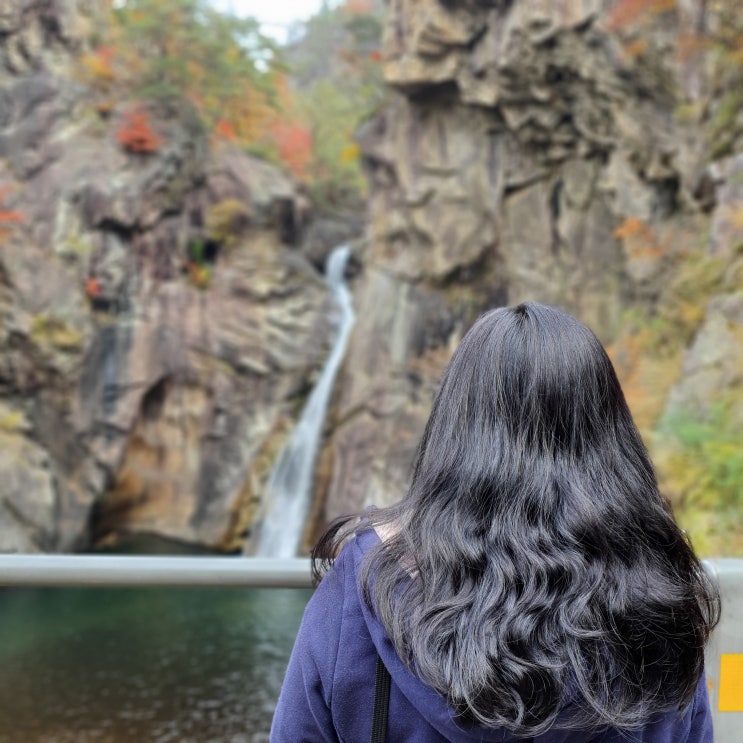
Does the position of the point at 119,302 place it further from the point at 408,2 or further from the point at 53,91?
the point at 408,2

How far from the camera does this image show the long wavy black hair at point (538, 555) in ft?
3.51

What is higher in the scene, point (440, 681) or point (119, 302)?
point (440, 681)

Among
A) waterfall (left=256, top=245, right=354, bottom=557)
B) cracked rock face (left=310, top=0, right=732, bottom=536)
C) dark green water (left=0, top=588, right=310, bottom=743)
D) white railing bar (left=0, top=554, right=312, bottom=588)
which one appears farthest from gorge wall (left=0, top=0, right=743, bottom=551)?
white railing bar (left=0, top=554, right=312, bottom=588)

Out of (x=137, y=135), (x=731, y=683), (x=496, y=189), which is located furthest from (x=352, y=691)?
(x=137, y=135)

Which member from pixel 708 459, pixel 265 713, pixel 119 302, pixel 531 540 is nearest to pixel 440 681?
pixel 531 540

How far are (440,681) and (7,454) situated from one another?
14.3 metres

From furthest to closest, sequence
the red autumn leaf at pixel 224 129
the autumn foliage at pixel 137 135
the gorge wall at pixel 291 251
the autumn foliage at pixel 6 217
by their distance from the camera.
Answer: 1. the red autumn leaf at pixel 224 129
2. the autumn foliage at pixel 137 135
3. the autumn foliage at pixel 6 217
4. the gorge wall at pixel 291 251

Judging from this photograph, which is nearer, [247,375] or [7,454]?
[7,454]

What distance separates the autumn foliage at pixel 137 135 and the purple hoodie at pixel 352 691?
1849 cm

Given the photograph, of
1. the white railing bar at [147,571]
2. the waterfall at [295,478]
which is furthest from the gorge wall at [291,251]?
the white railing bar at [147,571]

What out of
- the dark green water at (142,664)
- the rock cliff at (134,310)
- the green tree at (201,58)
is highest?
the green tree at (201,58)

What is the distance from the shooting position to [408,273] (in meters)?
17.1

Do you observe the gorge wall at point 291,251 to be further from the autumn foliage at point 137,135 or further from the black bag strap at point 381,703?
the black bag strap at point 381,703

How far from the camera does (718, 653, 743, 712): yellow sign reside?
1645 millimetres
